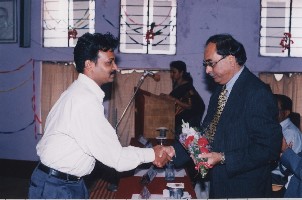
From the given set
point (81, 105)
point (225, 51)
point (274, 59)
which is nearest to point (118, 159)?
point (81, 105)

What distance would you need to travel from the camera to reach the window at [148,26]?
9.09 metres

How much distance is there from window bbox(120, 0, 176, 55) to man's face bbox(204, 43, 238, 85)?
6.03 metres

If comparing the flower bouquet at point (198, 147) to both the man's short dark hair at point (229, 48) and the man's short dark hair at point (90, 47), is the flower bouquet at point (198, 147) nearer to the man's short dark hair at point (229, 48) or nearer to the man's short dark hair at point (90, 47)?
the man's short dark hair at point (229, 48)

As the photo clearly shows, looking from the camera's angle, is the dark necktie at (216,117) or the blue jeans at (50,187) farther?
the dark necktie at (216,117)

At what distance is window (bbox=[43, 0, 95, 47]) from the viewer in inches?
368

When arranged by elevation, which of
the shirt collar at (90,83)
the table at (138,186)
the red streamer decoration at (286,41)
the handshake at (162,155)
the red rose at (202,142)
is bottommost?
the table at (138,186)

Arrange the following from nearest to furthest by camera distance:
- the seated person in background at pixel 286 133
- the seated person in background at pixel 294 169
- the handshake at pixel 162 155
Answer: the seated person in background at pixel 294 169 < the handshake at pixel 162 155 < the seated person in background at pixel 286 133

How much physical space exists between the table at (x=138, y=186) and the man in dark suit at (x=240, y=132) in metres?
0.49

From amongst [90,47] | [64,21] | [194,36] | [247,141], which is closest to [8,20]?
[64,21]

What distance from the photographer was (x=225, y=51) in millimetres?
3037

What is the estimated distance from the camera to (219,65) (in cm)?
307

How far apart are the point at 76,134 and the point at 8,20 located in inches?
299

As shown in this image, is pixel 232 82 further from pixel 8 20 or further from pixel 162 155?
pixel 8 20

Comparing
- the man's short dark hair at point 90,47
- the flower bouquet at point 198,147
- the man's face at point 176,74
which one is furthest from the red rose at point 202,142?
the man's face at point 176,74
